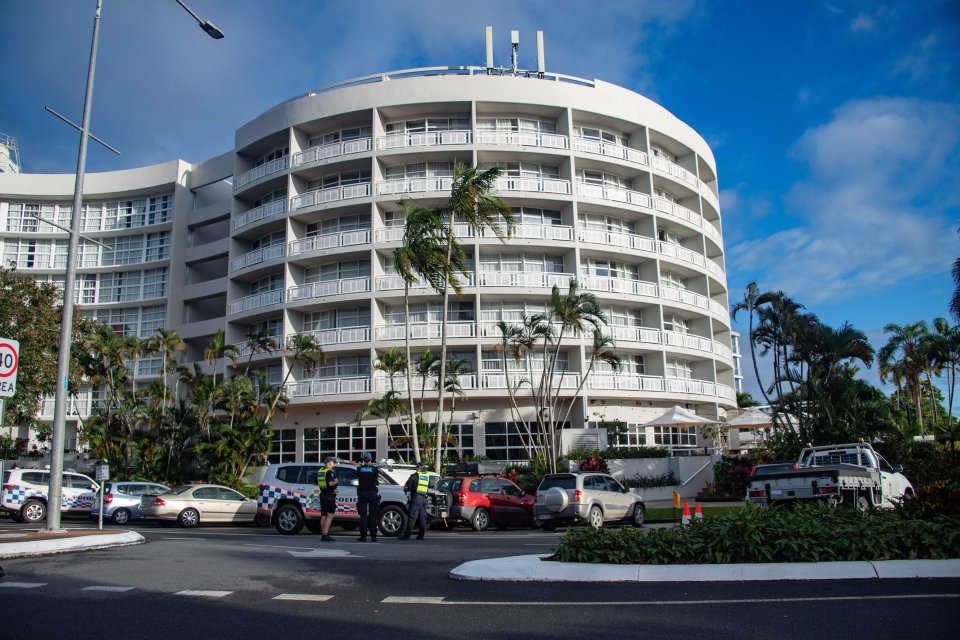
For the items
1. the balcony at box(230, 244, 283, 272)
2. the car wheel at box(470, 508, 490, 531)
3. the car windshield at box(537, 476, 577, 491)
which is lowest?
the car wheel at box(470, 508, 490, 531)

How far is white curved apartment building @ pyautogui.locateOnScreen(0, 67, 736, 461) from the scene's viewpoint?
36062 mm

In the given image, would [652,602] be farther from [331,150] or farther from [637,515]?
[331,150]

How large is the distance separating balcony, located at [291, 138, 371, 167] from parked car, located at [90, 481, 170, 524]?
19.2 meters

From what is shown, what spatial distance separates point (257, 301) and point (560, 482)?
77.3 ft

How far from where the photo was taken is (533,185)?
37.1 metres

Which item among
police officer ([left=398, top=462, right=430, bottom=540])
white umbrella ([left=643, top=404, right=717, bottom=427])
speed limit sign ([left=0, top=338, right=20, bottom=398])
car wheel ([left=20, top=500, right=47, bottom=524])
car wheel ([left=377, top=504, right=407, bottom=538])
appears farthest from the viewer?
white umbrella ([left=643, top=404, right=717, bottom=427])

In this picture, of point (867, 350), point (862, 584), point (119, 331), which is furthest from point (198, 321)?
point (862, 584)

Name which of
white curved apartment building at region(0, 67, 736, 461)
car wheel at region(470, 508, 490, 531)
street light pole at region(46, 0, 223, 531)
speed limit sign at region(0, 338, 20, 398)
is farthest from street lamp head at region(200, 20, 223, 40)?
white curved apartment building at region(0, 67, 736, 461)

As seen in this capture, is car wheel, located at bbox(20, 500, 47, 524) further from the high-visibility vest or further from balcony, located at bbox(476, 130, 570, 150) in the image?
balcony, located at bbox(476, 130, 570, 150)

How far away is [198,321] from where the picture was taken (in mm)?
44406

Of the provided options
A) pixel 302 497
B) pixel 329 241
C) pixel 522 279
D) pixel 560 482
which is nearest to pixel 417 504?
pixel 302 497

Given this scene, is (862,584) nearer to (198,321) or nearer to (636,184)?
(636,184)

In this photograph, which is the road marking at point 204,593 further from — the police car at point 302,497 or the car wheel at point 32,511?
the car wheel at point 32,511

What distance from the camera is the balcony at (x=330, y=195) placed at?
123 ft
